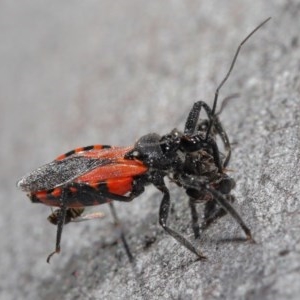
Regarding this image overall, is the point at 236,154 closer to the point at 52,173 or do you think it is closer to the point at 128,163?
the point at 128,163

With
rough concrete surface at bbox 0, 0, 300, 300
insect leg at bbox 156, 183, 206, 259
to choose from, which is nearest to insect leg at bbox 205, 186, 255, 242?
rough concrete surface at bbox 0, 0, 300, 300

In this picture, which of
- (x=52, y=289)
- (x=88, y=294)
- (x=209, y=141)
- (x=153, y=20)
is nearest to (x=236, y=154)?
(x=209, y=141)

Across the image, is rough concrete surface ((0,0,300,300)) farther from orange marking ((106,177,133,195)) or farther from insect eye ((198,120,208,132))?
orange marking ((106,177,133,195))

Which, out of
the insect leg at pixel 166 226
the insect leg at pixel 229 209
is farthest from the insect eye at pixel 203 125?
the insect leg at pixel 229 209

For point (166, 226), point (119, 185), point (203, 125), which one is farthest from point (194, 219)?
point (203, 125)

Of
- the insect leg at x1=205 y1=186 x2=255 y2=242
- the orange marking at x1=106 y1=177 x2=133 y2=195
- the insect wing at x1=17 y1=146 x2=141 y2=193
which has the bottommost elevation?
the insect leg at x1=205 y1=186 x2=255 y2=242
